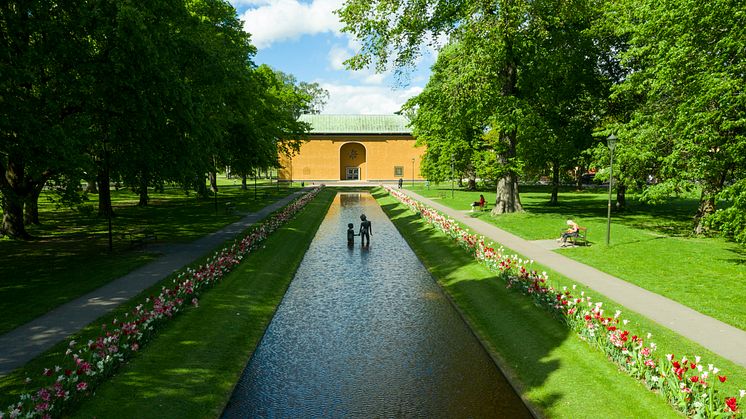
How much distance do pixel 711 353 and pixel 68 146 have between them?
624 inches

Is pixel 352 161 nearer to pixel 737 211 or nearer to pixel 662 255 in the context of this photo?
Result: pixel 662 255

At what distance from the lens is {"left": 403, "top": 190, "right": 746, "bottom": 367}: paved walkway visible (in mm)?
9422

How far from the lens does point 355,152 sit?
8319 centimetres

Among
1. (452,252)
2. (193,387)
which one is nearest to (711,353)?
(193,387)

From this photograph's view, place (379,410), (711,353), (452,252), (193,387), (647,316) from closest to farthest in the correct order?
1. (379,410)
2. (193,387)
3. (711,353)
4. (647,316)
5. (452,252)

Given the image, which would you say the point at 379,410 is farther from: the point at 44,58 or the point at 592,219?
the point at 592,219

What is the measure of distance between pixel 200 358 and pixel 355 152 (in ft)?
246

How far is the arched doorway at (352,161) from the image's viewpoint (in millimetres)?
83062

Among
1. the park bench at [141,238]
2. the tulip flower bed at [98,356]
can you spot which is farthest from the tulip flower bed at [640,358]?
the park bench at [141,238]

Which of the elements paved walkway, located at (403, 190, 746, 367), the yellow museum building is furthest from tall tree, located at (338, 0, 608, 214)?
the yellow museum building

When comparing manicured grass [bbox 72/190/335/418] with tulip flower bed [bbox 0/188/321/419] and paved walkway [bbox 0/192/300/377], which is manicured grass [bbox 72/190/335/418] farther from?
paved walkway [bbox 0/192/300/377]

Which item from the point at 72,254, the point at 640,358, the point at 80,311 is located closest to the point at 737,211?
the point at 640,358

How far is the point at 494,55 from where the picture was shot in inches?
1017

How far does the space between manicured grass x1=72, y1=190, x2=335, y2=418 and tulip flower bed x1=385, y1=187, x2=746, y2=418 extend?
22.5ft
